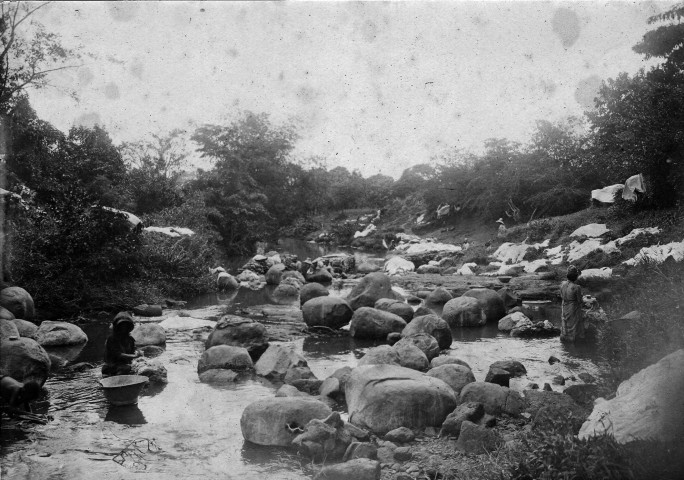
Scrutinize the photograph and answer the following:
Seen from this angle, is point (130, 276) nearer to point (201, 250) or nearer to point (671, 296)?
point (201, 250)

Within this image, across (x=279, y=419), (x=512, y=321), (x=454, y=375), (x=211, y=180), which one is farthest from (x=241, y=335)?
(x=211, y=180)

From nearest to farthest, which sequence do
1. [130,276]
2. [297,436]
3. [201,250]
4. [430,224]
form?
[297,436] < [130,276] < [201,250] < [430,224]

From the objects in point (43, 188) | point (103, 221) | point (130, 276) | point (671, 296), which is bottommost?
point (671, 296)

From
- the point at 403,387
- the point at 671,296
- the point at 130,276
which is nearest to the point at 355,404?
the point at 403,387

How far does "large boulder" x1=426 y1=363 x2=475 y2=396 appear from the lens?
703 cm

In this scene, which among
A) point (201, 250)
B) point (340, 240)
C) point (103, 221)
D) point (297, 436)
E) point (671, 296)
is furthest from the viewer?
point (340, 240)

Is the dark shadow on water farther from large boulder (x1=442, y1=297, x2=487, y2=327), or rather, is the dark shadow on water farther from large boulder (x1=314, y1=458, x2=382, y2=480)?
large boulder (x1=442, y1=297, x2=487, y2=327)

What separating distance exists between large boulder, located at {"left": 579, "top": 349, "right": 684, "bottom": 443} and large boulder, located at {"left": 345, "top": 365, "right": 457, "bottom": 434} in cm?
218

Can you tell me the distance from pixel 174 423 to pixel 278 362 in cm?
239

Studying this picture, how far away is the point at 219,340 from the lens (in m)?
10.1

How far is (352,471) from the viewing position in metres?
4.59

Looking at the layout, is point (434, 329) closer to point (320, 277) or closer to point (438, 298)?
point (438, 298)

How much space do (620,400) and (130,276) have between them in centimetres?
1559

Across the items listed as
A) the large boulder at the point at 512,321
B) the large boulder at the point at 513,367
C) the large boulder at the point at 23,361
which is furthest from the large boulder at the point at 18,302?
the large boulder at the point at 512,321
